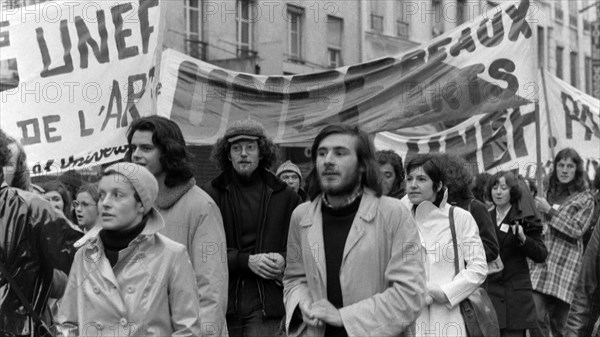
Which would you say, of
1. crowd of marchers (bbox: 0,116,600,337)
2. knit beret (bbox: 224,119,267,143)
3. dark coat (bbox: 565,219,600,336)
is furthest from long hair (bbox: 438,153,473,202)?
dark coat (bbox: 565,219,600,336)

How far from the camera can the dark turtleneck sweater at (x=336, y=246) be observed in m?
6.32

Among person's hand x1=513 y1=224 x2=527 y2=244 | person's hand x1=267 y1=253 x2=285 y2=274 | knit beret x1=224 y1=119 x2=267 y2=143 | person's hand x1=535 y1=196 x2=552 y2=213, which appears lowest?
person's hand x1=267 y1=253 x2=285 y2=274

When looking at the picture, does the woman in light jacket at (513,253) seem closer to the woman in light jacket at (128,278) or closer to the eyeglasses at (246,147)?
the eyeglasses at (246,147)

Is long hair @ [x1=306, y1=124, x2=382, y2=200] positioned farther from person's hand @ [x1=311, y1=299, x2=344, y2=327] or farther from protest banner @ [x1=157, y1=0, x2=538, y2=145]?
protest banner @ [x1=157, y1=0, x2=538, y2=145]

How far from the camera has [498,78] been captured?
12484mm

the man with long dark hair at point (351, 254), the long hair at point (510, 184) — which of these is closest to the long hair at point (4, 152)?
the man with long dark hair at point (351, 254)

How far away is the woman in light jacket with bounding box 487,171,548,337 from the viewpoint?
10836 millimetres

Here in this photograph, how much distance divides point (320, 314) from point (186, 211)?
1.15m

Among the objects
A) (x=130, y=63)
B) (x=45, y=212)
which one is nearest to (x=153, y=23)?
(x=130, y=63)

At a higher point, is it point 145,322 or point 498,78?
point 498,78

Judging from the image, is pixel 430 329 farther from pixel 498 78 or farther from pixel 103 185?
pixel 498 78

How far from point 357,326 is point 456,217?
2577 mm

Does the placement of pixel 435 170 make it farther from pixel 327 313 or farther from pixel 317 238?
pixel 327 313

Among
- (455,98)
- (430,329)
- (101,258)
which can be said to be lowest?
(430,329)
